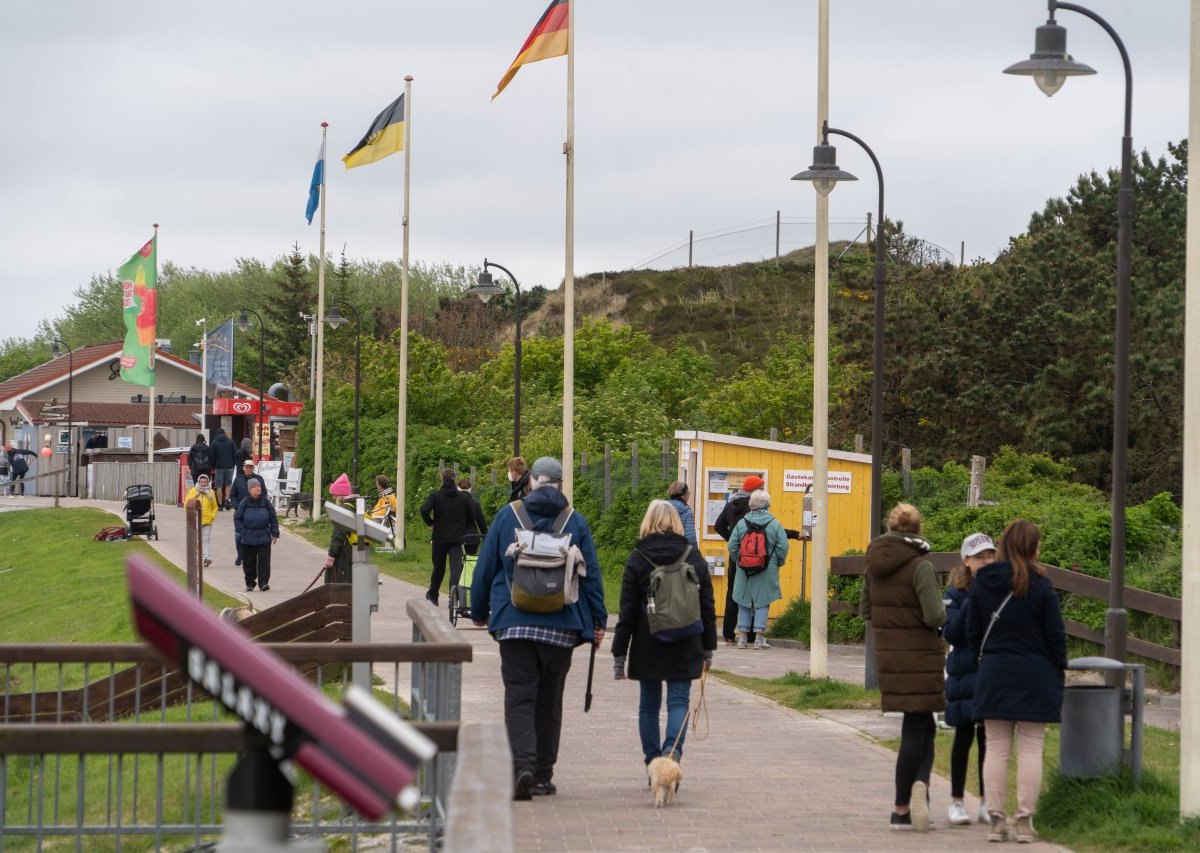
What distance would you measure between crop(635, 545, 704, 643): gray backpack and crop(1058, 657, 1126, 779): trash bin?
2.02m

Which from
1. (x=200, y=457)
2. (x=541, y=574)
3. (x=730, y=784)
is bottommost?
(x=730, y=784)

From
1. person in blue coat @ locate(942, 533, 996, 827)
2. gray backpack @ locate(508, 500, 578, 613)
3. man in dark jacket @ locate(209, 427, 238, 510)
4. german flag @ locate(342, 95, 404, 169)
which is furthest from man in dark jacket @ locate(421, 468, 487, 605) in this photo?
man in dark jacket @ locate(209, 427, 238, 510)

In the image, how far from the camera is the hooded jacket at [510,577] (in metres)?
9.48

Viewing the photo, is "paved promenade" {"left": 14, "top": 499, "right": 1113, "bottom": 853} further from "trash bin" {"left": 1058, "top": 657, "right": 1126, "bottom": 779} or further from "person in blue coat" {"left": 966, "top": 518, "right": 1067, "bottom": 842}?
"trash bin" {"left": 1058, "top": 657, "right": 1126, "bottom": 779}

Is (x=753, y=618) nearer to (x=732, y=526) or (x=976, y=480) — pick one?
(x=732, y=526)

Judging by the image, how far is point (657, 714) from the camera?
969 centimetres

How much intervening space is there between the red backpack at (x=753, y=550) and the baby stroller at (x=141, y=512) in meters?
19.4

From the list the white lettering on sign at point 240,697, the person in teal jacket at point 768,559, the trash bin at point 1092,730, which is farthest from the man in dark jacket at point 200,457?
the white lettering on sign at point 240,697

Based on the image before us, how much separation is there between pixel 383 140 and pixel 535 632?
2725cm

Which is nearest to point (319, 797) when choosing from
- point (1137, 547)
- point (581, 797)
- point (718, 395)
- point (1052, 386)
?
point (581, 797)

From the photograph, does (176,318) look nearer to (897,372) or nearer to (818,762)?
(897,372)

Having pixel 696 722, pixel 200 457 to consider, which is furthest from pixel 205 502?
pixel 696 722

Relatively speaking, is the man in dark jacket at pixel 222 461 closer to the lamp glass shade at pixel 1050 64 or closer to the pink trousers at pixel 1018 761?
the lamp glass shade at pixel 1050 64

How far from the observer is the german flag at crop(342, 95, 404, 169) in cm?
3531
